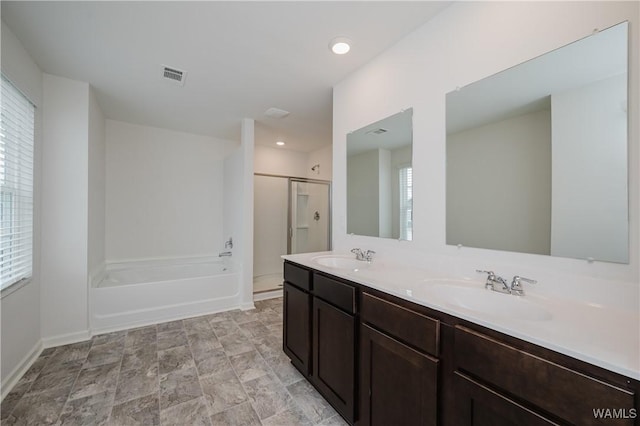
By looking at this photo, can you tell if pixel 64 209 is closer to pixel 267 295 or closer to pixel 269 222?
pixel 267 295

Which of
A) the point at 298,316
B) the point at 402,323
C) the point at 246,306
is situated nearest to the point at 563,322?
the point at 402,323

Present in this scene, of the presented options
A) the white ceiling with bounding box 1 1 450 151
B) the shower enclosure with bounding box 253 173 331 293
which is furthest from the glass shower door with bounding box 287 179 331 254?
the white ceiling with bounding box 1 1 450 151

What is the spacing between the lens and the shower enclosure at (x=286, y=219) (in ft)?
15.5

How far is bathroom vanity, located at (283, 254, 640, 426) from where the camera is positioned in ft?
2.25

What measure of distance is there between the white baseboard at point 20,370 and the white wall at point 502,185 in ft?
10.5

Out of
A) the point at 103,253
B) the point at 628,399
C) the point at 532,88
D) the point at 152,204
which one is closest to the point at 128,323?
the point at 103,253

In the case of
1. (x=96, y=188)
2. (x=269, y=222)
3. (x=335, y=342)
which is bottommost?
(x=335, y=342)

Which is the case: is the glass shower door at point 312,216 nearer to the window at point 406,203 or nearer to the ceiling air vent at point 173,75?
the ceiling air vent at point 173,75

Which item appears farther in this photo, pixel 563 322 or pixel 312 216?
pixel 312 216

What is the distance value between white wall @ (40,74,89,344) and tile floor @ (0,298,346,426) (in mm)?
309

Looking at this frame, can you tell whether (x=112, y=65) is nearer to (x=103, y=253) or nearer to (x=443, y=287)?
(x=103, y=253)

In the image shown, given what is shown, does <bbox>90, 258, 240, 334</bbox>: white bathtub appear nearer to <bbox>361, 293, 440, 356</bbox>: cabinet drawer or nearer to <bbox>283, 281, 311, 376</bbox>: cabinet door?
<bbox>283, 281, 311, 376</bbox>: cabinet door

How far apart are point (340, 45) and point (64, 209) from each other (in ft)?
9.67

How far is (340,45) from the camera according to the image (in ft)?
6.48
